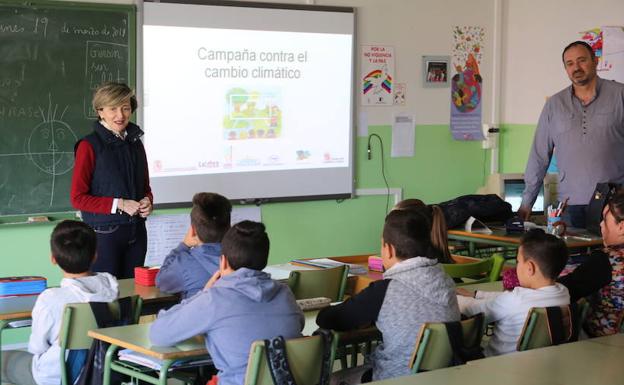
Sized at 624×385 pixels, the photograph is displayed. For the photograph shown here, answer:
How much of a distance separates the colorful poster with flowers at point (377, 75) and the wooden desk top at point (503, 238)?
166 cm

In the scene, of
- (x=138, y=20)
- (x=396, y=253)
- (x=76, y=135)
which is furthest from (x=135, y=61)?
(x=396, y=253)

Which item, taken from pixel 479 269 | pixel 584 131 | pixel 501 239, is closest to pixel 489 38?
pixel 584 131

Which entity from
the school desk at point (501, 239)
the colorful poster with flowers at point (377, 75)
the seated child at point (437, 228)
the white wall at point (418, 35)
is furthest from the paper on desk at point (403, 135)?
the seated child at point (437, 228)

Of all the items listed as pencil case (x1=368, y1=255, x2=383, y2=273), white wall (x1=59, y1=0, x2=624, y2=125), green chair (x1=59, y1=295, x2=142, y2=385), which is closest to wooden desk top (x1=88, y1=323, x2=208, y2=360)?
green chair (x1=59, y1=295, x2=142, y2=385)

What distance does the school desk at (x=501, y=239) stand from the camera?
5.46 metres

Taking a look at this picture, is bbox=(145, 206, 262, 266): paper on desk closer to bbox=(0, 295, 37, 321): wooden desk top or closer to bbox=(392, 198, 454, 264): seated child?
bbox=(392, 198, 454, 264): seated child

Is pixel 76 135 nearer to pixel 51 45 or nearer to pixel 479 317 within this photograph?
pixel 51 45

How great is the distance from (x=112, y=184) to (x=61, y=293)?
4.61 feet

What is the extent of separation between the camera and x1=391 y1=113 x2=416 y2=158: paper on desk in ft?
24.4

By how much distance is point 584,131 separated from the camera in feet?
19.3

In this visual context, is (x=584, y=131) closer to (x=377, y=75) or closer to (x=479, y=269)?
(x=479, y=269)

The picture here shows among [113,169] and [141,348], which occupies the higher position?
[113,169]

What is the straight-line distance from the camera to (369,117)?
7.28 meters

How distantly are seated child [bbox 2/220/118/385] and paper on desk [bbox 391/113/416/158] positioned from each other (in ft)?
13.9
